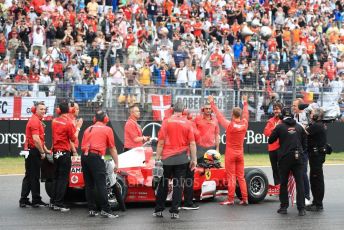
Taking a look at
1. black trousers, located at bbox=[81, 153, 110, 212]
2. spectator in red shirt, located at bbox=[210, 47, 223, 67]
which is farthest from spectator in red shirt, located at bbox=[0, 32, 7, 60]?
black trousers, located at bbox=[81, 153, 110, 212]

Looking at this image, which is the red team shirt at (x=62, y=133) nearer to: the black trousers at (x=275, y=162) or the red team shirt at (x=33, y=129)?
the red team shirt at (x=33, y=129)

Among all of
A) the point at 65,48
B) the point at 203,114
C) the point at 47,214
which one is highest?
the point at 65,48

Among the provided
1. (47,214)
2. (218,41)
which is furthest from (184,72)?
(47,214)

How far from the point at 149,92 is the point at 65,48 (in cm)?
357

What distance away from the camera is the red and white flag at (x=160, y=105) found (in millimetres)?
23859

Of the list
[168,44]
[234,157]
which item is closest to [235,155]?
[234,157]

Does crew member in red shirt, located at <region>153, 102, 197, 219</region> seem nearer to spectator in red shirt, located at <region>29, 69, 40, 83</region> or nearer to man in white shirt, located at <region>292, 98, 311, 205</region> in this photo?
man in white shirt, located at <region>292, 98, 311, 205</region>

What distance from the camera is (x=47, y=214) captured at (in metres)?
13.9

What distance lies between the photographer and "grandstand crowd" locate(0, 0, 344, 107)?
955 inches

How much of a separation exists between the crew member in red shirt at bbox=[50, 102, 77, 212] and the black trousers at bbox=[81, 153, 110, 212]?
73 centimetres

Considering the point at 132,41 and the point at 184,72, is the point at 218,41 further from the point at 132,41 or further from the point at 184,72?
the point at 184,72

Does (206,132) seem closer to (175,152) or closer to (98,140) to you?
(175,152)

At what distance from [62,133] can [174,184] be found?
2.04 metres

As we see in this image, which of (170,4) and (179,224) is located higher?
(170,4)
